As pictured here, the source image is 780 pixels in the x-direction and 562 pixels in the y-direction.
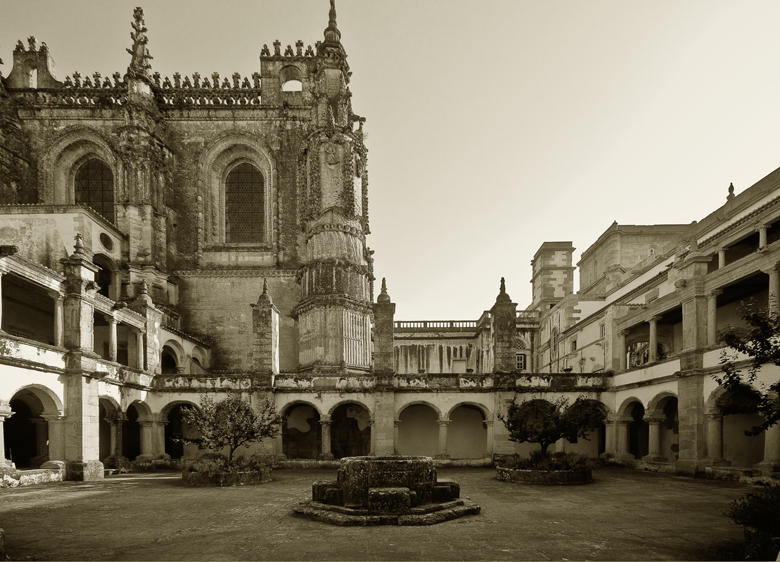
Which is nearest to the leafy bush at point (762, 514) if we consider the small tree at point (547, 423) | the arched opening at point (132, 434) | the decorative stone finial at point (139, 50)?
the small tree at point (547, 423)

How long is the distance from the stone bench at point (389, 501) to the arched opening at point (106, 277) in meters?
23.7

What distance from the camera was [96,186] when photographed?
33.1m

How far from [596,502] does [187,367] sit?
75.4 feet

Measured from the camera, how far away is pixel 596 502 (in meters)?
14.2

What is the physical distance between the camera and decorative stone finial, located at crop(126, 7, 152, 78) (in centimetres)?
3125

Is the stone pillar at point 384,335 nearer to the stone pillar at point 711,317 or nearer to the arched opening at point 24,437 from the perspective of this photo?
the stone pillar at point 711,317

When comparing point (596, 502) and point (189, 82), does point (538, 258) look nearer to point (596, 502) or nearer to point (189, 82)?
point (189, 82)

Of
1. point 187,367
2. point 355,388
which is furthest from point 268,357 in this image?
point 187,367

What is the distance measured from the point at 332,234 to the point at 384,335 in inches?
296

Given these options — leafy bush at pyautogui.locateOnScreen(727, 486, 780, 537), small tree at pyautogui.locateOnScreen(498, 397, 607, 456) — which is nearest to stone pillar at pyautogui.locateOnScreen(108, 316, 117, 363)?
small tree at pyautogui.locateOnScreen(498, 397, 607, 456)

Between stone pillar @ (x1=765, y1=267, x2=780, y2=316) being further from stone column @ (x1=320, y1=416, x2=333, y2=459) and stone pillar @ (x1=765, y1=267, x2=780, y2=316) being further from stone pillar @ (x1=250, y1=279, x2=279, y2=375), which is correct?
stone pillar @ (x1=250, y1=279, x2=279, y2=375)

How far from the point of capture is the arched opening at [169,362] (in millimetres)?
29188

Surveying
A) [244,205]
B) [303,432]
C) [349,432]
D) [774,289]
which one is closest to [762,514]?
[774,289]

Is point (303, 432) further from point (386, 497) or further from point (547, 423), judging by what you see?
point (386, 497)
